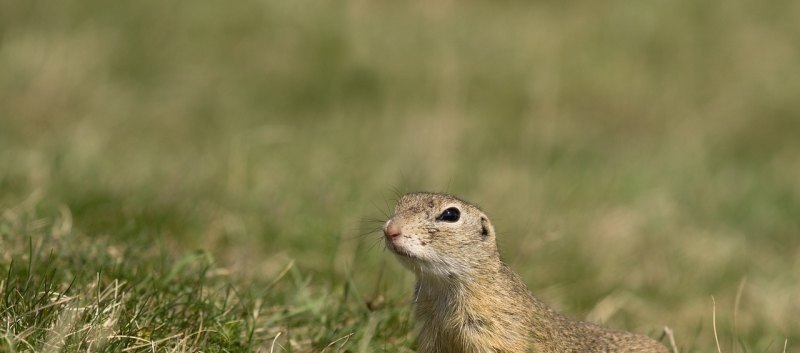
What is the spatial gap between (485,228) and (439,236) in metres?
0.32

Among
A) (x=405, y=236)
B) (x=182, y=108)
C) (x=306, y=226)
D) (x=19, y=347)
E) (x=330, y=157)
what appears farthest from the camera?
(x=182, y=108)

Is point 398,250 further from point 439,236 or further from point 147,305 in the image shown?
point 147,305

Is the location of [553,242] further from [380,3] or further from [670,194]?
[380,3]

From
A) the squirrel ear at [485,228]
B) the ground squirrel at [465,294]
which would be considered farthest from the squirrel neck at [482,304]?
the squirrel ear at [485,228]

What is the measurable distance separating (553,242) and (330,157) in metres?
2.22

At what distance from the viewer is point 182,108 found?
9.61m

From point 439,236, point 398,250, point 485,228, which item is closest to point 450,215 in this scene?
point 439,236

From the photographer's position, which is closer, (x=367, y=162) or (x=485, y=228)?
(x=485, y=228)

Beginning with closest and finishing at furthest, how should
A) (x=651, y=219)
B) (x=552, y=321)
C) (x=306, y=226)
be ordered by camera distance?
(x=552, y=321)
(x=306, y=226)
(x=651, y=219)

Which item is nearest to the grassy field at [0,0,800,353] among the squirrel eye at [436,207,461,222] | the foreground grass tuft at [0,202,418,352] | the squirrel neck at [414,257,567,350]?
the foreground grass tuft at [0,202,418,352]

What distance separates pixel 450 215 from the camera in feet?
13.5

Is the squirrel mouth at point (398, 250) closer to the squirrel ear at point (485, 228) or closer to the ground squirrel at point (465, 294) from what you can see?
the ground squirrel at point (465, 294)

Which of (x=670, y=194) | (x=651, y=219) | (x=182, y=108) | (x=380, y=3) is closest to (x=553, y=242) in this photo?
(x=651, y=219)

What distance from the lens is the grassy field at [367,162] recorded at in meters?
4.47
